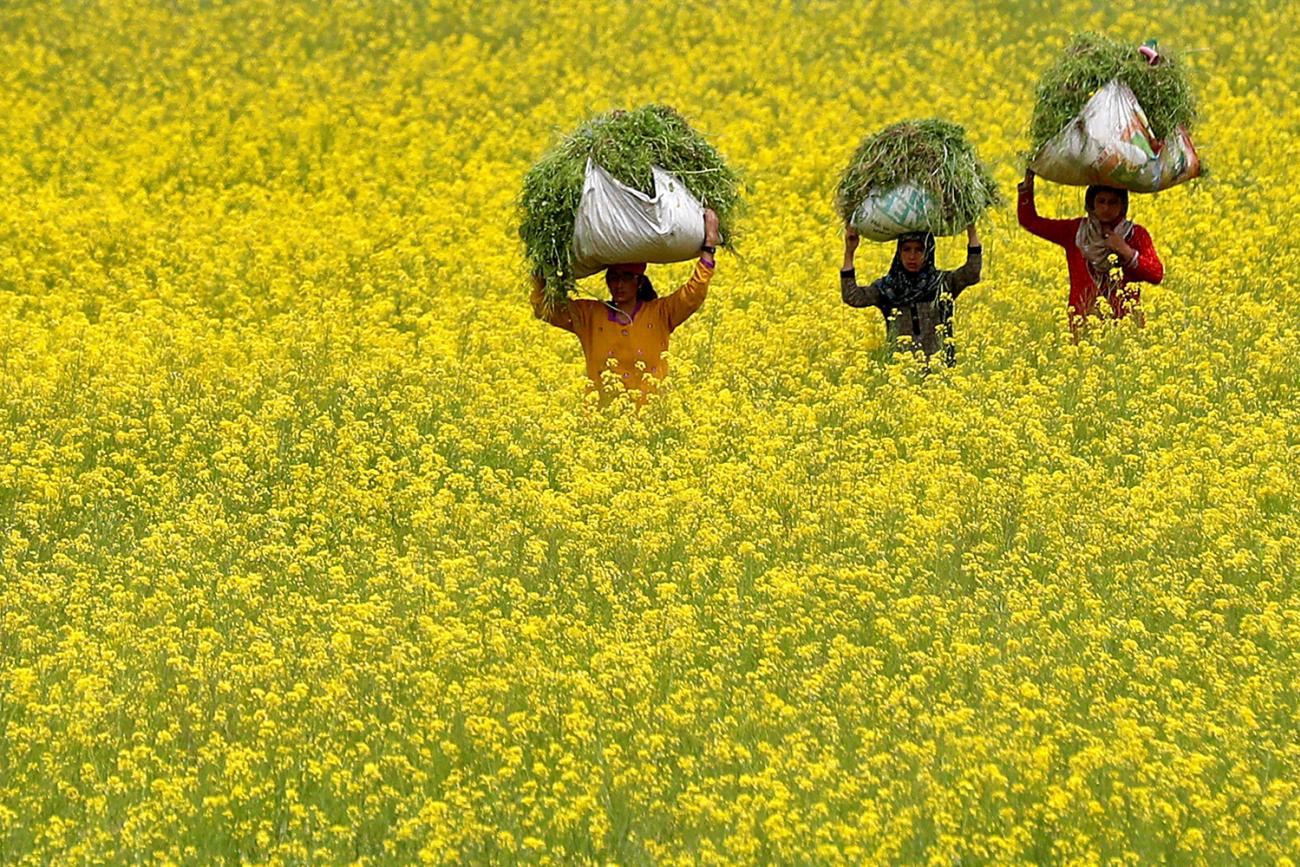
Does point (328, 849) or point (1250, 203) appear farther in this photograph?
point (1250, 203)

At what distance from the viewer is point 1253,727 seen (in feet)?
21.7

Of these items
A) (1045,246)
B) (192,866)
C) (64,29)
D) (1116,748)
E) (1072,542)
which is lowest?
(192,866)

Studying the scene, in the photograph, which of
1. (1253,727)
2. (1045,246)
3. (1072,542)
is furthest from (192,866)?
(1045,246)

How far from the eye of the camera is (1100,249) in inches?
436

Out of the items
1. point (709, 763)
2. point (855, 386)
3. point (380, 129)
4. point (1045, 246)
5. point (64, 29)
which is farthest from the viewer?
point (64, 29)

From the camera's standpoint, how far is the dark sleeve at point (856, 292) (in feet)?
35.1

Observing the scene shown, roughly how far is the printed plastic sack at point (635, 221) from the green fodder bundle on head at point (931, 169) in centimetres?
105

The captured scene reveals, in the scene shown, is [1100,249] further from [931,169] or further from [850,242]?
[850,242]

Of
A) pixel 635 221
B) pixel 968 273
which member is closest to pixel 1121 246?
pixel 968 273

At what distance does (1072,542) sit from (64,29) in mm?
16174

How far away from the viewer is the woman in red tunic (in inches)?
433

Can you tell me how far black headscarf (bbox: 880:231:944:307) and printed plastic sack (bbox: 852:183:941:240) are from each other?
11.8 inches

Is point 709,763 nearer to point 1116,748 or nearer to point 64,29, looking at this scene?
point 1116,748

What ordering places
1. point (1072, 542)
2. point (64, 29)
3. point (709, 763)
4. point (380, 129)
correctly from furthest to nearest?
point (64, 29)
point (380, 129)
point (1072, 542)
point (709, 763)
